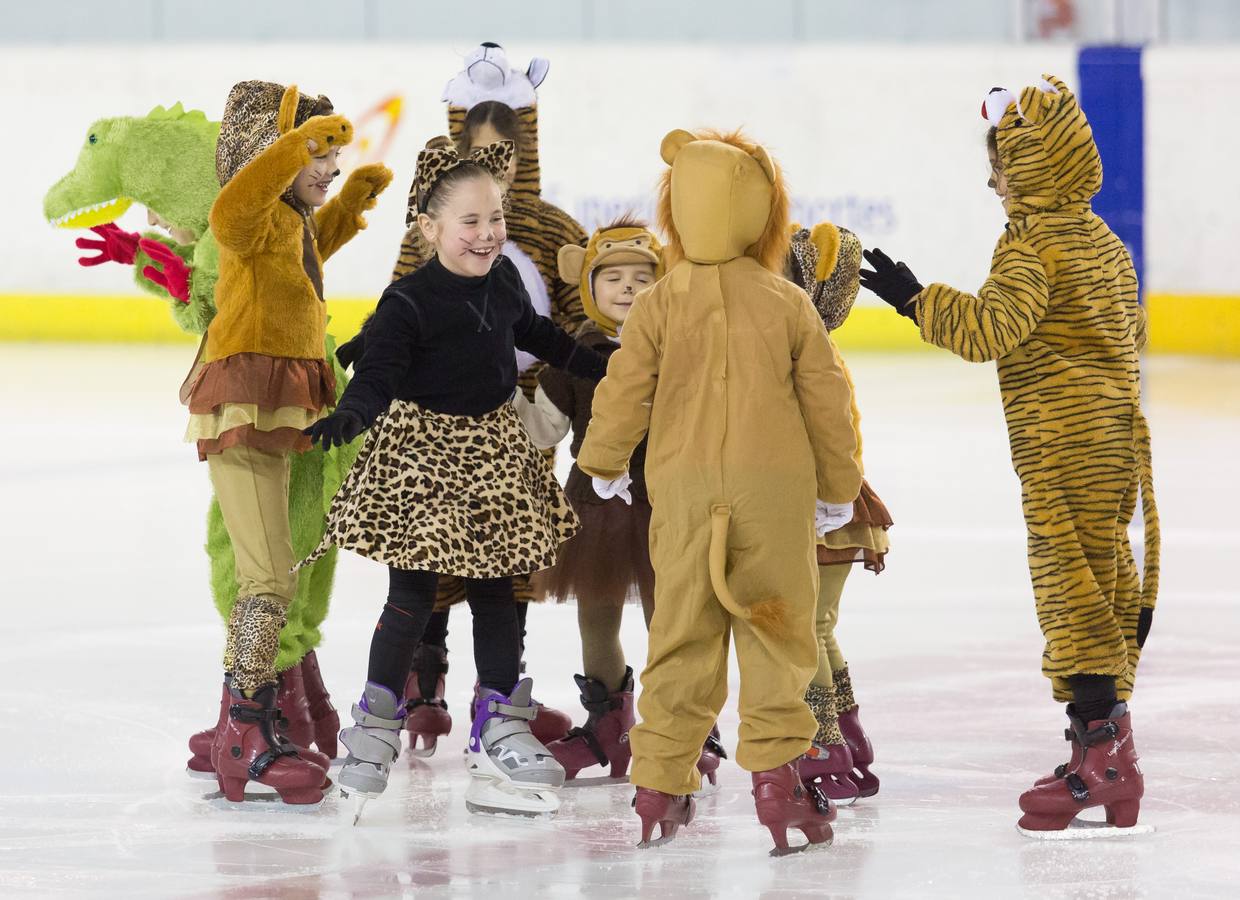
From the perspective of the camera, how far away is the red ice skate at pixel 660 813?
2.88 metres

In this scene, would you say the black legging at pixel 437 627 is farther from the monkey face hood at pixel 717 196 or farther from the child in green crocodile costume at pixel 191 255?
the monkey face hood at pixel 717 196

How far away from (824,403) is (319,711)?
130cm

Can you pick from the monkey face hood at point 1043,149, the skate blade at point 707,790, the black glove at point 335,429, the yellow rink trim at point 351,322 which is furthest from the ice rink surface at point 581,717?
the yellow rink trim at point 351,322

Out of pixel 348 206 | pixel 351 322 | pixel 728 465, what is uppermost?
pixel 348 206

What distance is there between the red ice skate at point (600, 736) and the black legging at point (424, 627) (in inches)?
9.5

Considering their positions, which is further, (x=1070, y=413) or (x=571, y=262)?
(x=571, y=262)

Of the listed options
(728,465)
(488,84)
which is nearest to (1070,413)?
(728,465)

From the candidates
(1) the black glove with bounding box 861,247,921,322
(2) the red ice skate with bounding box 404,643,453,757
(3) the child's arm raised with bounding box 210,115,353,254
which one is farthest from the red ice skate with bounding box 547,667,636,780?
(3) the child's arm raised with bounding box 210,115,353,254

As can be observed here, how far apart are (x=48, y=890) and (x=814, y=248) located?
162 cm

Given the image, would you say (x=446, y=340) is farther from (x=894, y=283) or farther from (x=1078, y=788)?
(x=1078, y=788)

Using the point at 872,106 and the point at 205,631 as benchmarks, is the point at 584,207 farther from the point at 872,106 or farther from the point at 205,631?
the point at 205,631

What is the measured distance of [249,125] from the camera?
10.7 feet

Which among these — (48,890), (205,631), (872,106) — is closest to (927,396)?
(872,106)

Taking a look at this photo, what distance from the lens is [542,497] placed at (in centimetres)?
313
